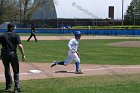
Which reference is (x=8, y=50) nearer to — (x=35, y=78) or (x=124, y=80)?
(x=35, y=78)

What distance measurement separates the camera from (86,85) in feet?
40.5

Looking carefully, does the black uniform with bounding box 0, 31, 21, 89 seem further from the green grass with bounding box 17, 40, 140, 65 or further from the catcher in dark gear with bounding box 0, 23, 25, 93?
the green grass with bounding box 17, 40, 140, 65

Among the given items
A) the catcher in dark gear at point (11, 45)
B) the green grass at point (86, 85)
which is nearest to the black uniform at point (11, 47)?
the catcher in dark gear at point (11, 45)

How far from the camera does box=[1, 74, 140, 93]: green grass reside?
11.4 m

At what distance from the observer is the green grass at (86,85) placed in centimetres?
1138

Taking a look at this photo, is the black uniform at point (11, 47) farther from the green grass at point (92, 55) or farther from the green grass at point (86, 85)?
the green grass at point (92, 55)

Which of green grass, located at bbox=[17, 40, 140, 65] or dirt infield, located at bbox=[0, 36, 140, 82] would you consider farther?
green grass, located at bbox=[17, 40, 140, 65]

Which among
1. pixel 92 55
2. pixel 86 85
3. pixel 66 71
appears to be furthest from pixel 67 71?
pixel 92 55

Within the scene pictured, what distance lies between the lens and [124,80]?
44.1 ft

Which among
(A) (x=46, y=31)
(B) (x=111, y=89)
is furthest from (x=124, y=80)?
(A) (x=46, y=31)

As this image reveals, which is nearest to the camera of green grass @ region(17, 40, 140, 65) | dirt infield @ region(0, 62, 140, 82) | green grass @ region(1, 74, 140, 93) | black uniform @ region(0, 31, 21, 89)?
black uniform @ region(0, 31, 21, 89)

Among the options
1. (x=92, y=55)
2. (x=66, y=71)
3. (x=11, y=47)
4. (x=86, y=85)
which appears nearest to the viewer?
(x=11, y=47)

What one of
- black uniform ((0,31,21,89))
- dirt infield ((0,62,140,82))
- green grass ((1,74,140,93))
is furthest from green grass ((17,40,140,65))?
Result: black uniform ((0,31,21,89))

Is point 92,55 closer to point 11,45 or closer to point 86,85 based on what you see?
point 86,85
